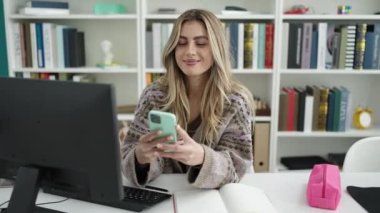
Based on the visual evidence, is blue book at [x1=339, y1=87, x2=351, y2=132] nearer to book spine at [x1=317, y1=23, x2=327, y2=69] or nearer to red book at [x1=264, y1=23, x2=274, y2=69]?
book spine at [x1=317, y1=23, x2=327, y2=69]

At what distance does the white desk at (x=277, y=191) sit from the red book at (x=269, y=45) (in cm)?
120

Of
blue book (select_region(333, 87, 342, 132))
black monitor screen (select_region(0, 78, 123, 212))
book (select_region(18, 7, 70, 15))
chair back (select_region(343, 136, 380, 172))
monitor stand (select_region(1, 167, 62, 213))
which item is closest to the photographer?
black monitor screen (select_region(0, 78, 123, 212))

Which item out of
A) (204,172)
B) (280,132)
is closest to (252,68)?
(280,132)

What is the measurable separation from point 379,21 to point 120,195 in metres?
2.36

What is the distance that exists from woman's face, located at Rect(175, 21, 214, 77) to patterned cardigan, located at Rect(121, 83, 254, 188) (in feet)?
0.52

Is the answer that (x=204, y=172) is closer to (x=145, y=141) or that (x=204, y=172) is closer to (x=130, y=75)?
(x=145, y=141)

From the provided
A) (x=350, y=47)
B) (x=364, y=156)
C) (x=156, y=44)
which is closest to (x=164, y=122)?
(x=364, y=156)

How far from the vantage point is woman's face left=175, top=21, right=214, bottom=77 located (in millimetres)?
1540

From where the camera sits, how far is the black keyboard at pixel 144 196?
1.17 m

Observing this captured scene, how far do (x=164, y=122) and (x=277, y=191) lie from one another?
496mm

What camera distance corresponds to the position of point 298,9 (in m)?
2.57

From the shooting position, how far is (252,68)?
99.8 inches

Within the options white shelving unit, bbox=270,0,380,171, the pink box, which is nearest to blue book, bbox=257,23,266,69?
white shelving unit, bbox=270,0,380,171

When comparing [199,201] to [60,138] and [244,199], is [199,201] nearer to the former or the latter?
[244,199]
